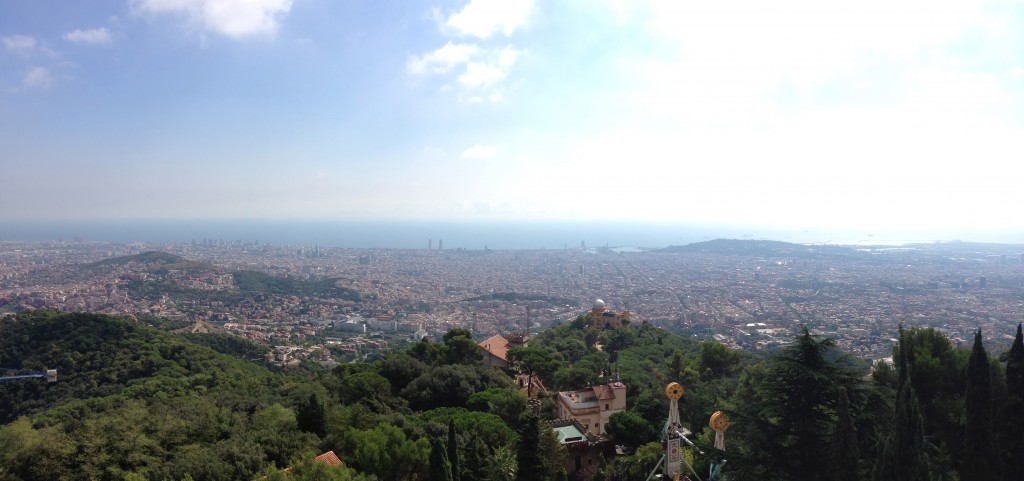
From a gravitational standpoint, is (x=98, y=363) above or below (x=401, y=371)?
below

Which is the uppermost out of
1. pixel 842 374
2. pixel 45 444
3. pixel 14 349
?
pixel 842 374

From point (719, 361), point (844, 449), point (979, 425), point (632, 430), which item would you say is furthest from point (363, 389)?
point (979, 425)

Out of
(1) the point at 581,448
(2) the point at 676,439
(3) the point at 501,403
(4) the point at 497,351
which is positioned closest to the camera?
(2) the point at 676,439

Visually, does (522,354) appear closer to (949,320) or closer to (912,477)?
(912,477)

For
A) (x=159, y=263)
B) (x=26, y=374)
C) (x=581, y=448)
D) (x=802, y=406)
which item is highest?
(x=802, y=406)

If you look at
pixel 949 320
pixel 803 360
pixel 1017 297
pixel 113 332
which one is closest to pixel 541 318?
pixel 949 320

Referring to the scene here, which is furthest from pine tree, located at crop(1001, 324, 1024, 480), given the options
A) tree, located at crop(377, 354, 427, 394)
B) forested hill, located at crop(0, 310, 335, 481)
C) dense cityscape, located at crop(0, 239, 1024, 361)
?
dense cityscape, located at crop(0, 239, 1024, 361)

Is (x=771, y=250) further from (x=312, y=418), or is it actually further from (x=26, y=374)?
(x=26, y=374)
